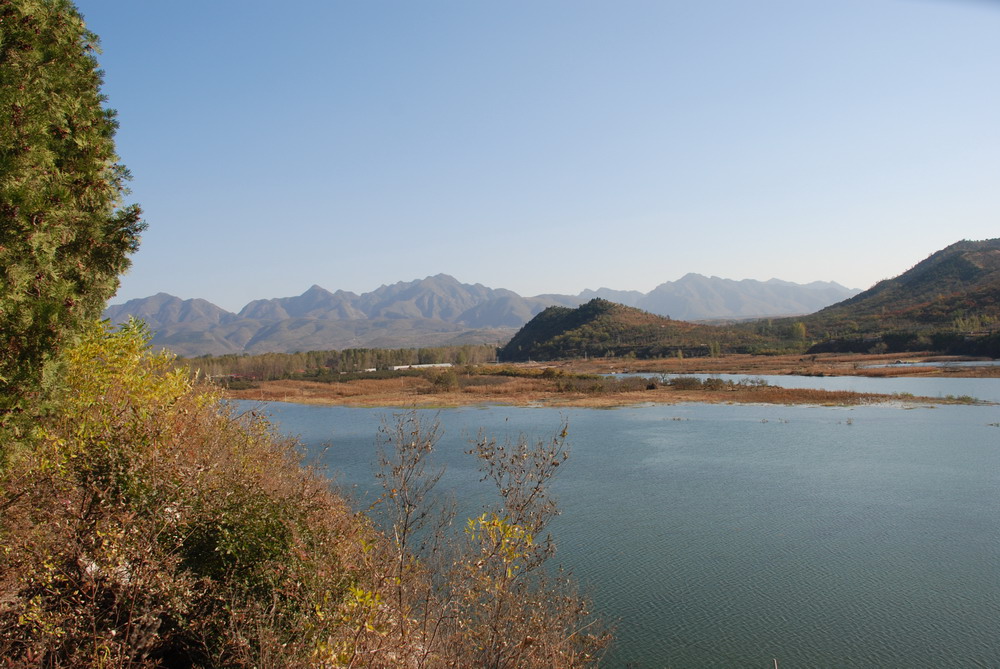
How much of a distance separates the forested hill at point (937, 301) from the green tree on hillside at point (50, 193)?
9444 cm

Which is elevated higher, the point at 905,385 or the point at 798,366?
the point at 798,366

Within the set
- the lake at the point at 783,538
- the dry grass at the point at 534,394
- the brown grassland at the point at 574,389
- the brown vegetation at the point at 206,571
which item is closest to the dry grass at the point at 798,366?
the brown grassland at the point at 574,389

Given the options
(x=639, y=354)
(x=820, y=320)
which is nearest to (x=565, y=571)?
(x=639, y=354)

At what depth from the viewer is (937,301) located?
105m

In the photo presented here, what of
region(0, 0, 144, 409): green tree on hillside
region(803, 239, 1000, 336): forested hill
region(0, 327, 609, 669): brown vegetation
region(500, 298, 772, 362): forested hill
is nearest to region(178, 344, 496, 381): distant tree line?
region(500, 298, 772, 362): forested hill

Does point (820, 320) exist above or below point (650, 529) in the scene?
above

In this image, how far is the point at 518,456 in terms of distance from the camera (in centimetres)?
710

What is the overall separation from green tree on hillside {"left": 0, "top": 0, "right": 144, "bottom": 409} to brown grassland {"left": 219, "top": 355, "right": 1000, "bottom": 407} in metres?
32.9

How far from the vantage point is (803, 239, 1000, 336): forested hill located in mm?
90875

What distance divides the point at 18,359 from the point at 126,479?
1.71 metres

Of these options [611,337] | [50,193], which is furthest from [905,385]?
[611,337]

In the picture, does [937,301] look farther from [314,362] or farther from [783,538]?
[783,538]

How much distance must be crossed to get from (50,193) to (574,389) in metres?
51.2

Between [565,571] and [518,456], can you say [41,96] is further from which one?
[565,571]
